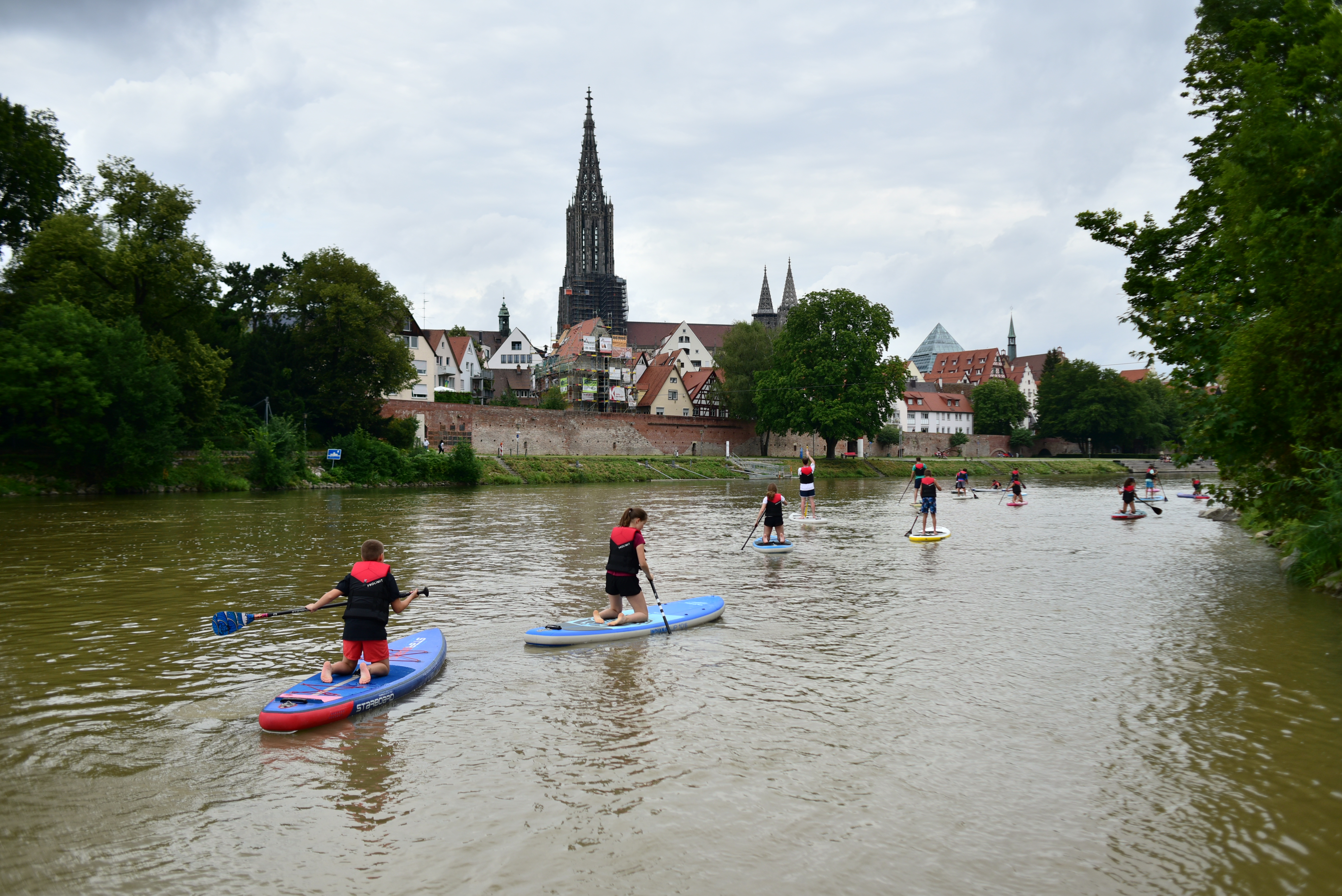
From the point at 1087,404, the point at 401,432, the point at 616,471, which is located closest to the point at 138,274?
the point at 401,432

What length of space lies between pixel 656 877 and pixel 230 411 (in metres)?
50.1

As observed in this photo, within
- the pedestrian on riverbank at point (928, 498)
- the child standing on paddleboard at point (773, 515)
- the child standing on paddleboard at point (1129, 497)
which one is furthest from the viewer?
the child standing on paddleboard at point (1129, 497)

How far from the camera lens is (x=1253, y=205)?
48.6ft

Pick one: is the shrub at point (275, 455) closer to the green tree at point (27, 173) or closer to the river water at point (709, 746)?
the green tree at point (27, 173)

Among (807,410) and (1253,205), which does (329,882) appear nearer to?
(1253,205)

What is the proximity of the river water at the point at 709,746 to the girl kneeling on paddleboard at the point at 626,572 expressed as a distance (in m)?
0.52

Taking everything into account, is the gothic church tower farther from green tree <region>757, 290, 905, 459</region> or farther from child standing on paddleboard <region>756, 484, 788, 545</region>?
child standing on paddleboard <region>756, 484, 788, 545</region>

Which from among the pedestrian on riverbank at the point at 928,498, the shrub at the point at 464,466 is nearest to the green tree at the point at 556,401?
the shrub at the point at 464,466

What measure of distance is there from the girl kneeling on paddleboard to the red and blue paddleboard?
7.74 ft

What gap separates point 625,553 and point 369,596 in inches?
140

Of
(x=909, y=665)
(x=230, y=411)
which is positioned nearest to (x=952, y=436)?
(x=230, y=411)

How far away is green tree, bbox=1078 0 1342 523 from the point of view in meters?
A: 13.3

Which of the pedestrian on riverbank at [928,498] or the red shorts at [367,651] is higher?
the pedestrian on riverbank at [928,498]

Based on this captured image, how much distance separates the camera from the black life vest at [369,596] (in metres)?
8.35
